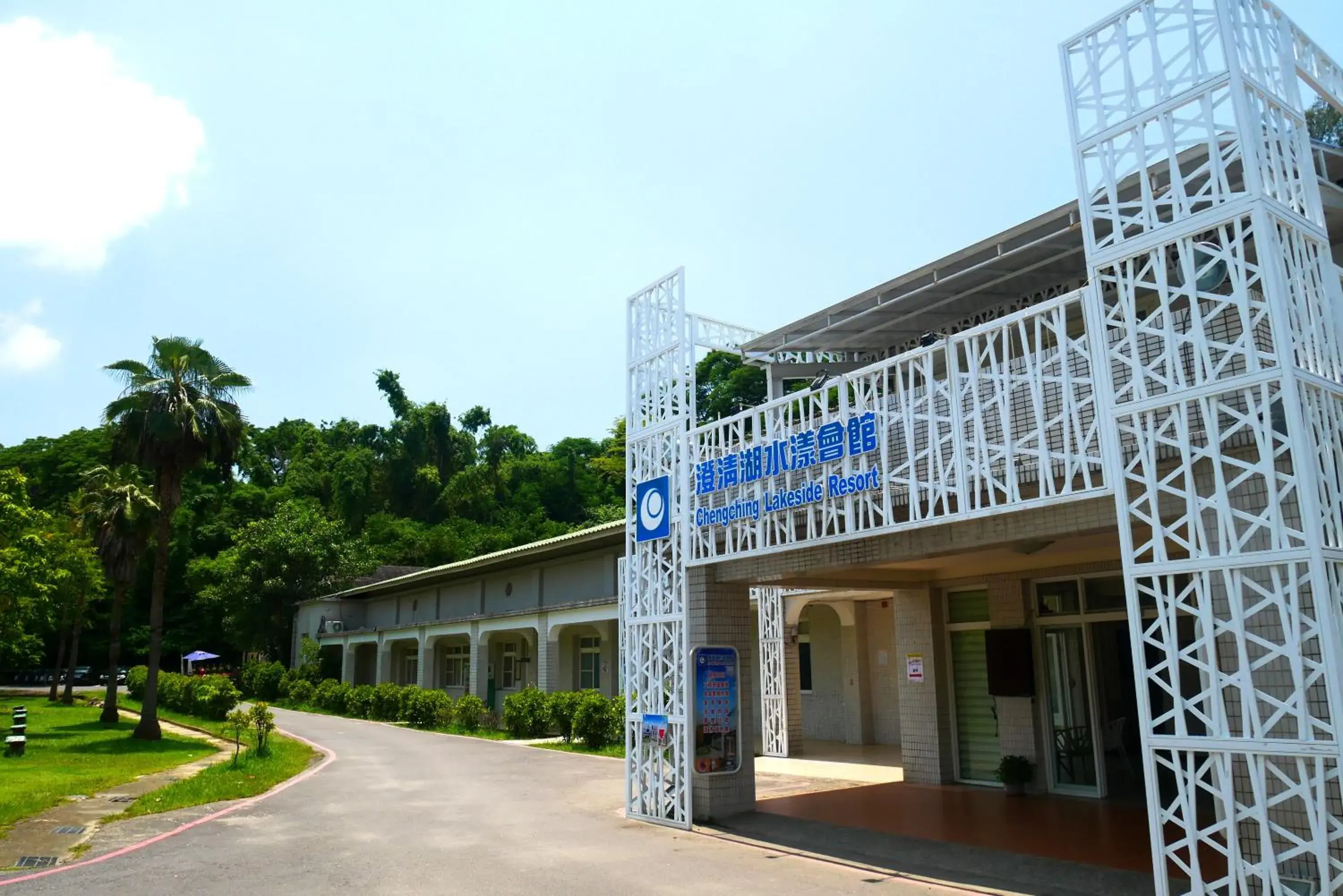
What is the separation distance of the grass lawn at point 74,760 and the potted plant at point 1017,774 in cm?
1234

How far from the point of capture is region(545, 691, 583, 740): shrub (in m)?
22.4

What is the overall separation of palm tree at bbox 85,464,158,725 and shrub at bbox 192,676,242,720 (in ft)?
9.51

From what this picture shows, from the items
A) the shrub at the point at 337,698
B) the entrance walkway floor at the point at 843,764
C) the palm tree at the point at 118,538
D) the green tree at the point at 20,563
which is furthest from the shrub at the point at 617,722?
the shrub at the point at 337,698

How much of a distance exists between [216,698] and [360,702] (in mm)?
5310

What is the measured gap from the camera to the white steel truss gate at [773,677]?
733 inches

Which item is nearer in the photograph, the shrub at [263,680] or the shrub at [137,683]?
the shrub at [137,683]

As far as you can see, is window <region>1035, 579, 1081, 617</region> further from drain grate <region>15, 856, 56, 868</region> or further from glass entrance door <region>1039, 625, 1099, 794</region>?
drain grate <region>15, 856, 56, 868</region>

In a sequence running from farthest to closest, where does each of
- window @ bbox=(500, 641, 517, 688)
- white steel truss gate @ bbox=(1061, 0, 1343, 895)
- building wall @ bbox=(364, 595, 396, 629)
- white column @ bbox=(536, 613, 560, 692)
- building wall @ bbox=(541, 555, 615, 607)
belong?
building wall @ bbox=(364, 595, 396, 629), window @ bbox=(500, 641, 517, 688), white column @ bbox=(536, 613, 560, 692), building wall @ bbox=(541, 555, 615, 607), white steel truss gate @ bbox=(1061, 0, 1343, 895)

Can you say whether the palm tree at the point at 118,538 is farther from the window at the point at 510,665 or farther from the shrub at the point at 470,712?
the window at the point at 510,665

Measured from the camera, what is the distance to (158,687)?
112ft

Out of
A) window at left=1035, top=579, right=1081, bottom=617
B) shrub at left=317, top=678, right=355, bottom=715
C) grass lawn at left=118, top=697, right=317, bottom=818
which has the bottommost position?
grass lawn at left=118, top=697, right=317, bottom=818

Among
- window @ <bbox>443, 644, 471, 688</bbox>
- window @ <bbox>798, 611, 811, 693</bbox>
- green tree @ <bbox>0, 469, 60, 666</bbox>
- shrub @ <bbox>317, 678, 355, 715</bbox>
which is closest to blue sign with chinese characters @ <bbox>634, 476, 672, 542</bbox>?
window @ <bbox>798, 611, 811, 693</bbox>

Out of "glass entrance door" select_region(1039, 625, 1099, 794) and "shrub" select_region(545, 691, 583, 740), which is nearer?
"glass entrance door" select_region(1039, 625, 1099, 794)

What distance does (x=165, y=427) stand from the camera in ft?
68.5
